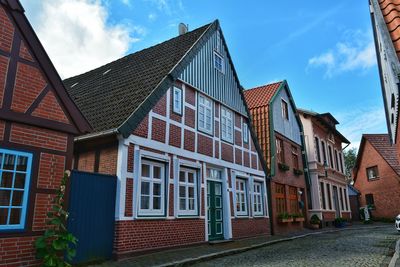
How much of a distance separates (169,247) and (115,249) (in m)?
2.01

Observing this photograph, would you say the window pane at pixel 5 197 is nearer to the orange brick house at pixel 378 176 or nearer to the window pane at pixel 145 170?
the window pane at pixel 145 170

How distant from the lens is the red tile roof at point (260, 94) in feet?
61.7

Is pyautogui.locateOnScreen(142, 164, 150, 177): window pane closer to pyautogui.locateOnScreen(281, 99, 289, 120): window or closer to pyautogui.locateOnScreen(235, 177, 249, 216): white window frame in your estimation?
pyautogui.locateOnScreen(235, 177, 249, 216): white window frame

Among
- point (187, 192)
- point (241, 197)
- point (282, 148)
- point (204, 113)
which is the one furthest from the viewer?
point (282, 148)

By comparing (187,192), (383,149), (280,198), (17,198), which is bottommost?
(17,198)

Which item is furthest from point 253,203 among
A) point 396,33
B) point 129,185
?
point 396,33

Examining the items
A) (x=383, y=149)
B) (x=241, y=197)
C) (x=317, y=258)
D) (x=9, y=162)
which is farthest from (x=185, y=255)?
(x=383, y=149)

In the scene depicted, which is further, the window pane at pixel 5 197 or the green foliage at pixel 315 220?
the green foliage at pixel 315 220

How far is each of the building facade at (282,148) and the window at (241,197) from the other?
2.42 meters

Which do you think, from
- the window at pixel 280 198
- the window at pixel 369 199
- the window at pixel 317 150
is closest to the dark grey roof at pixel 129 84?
the window at pixel 280 198

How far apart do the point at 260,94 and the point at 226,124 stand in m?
6.55

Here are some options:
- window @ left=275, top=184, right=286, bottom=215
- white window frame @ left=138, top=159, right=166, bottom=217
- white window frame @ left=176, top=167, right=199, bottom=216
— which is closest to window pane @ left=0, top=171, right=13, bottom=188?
white window frame @ left=138, top=159, right=166, bottom=217

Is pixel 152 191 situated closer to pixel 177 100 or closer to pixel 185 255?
pixel 185 255

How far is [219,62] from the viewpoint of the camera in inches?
573
